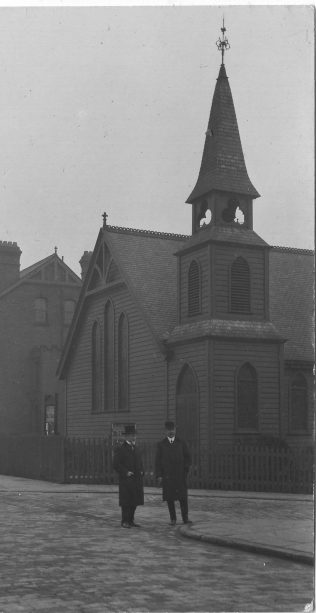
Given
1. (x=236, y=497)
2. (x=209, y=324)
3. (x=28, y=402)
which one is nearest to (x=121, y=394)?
(x=209, y=324)

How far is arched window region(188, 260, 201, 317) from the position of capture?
97.6ft

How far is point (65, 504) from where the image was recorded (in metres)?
20.2

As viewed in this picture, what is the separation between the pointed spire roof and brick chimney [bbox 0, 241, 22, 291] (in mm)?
24121

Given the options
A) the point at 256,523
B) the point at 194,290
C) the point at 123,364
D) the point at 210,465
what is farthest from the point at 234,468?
the point at 256,523

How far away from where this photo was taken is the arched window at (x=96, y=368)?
35.8 metres

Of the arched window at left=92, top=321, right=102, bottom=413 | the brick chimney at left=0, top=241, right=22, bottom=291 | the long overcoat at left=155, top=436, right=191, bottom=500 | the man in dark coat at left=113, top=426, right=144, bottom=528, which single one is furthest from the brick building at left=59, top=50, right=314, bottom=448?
the brick chimney at left=0, top=241, right=22, bottom=291

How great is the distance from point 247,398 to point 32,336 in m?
24.7

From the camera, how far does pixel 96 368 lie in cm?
3628

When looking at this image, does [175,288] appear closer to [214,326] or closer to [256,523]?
[214,326]

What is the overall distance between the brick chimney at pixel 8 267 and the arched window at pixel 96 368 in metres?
15.8

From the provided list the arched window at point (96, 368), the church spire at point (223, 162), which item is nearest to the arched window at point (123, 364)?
the arched window at point (96, 368)

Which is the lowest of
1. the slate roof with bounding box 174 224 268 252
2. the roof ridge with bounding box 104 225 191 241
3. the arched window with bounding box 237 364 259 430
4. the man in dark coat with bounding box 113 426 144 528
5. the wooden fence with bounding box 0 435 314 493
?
the wooden fence with bounding box 0 435 314 493

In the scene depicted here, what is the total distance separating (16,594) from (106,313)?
87.7 feet

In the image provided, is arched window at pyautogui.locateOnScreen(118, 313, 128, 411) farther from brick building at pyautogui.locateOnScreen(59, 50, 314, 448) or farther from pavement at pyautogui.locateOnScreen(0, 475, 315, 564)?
pavement at pyautogui.locateOnScreen(0, 475, 315, 564)
